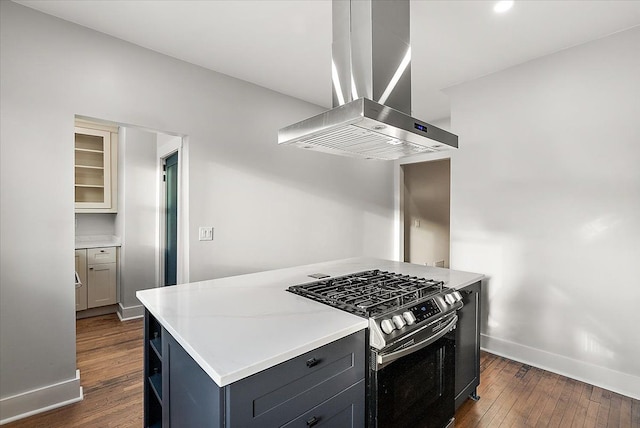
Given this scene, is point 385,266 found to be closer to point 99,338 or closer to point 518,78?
point 518,78

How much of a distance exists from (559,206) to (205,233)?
3.01 meters

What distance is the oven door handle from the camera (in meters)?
1.33

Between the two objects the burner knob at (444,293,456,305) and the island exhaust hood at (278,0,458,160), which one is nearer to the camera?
the island exhaust hood at (278,0,458,160)

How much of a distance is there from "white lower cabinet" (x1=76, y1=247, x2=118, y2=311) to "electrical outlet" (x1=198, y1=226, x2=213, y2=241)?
75.5 inches

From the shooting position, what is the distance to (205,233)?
280 cm

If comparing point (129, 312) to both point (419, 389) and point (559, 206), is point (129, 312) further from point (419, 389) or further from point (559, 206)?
point (559, 206)

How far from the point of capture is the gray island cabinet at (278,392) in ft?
3.13

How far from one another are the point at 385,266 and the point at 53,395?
2.49 m

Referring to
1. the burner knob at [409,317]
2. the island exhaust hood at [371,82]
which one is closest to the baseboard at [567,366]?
the burner knob at [409,317]

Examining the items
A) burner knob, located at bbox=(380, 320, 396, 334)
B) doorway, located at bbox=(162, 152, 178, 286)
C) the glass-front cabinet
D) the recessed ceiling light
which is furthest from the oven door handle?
the glass-front cabinet

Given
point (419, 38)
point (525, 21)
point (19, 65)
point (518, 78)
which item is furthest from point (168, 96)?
point (518, 78)

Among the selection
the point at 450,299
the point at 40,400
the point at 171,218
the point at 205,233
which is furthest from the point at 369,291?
the point at 171,218

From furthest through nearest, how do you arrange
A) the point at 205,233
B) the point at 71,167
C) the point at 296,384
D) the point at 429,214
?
the point at 429,214, the point at 205,233, the point at 71,167, the point at 296,384

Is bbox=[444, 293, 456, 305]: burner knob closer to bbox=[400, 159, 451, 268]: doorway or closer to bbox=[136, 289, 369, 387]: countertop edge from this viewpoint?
bbox=[136, 289, 369, 387]: countertop edge
